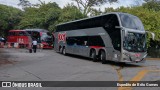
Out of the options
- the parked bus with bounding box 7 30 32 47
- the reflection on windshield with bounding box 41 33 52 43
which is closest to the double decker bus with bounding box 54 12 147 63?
the reflection on windshield with bounding box 41 33 52 43

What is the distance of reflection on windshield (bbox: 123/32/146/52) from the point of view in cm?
2241

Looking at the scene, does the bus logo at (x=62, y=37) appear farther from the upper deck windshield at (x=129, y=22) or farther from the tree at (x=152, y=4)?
the tree at (x=152, y=4)

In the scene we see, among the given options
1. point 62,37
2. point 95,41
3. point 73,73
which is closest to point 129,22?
point 95,41

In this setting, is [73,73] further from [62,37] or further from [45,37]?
[45,37]

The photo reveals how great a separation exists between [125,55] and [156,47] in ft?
83.7

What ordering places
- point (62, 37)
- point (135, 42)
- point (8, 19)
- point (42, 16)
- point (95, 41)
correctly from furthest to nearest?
1. point (8, 19)
2. point (42, 16)
3. point (62, 37)
4. point (95, 41)
5. point (135, 42)

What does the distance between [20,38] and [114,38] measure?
33.1 metres

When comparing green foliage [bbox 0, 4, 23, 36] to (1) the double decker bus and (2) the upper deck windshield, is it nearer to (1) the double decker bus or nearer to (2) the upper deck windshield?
(1) the double decker bus

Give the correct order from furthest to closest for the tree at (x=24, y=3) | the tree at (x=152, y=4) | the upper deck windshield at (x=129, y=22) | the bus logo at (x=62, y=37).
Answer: the tree at (x=24, y=3) → the tree at (x=152, y=4) → the bus logo at (x=62, y=37) → the upper deck windshield at (x=129, y=22)

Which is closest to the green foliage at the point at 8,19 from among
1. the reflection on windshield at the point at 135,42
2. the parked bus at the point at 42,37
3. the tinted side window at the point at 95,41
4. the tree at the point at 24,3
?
the tree at the point at 24,3

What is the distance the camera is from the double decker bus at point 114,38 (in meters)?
22.4

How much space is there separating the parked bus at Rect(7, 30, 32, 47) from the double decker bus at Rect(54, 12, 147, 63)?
2362cm

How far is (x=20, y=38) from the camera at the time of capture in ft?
176

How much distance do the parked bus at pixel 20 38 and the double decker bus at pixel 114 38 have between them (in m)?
23.6
